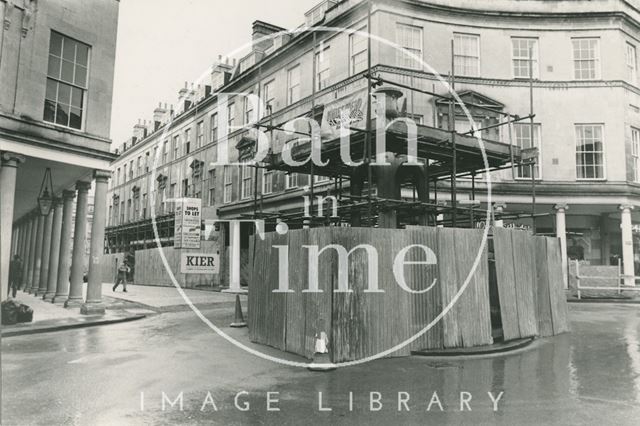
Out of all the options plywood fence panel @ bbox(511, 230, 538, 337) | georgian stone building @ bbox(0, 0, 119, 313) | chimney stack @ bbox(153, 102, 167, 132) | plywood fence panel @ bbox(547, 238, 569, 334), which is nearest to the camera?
plywood fence panel @ bbox(511, 230, 538, 337)

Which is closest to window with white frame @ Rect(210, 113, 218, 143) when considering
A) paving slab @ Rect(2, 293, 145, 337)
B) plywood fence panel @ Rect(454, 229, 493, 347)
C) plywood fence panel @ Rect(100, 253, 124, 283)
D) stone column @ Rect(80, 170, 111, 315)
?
plywood fence panel @ Rect(100, 253, 124, 283)

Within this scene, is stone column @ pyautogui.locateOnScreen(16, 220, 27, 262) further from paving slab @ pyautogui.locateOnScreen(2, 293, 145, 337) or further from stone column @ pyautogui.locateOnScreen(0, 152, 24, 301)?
stone column @ pyautogui.locateOnScreen(0, 152, 24, 301)

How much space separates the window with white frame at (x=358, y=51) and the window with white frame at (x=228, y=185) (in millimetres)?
11941

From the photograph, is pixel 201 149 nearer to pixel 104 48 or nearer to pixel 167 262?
pixel 167 262

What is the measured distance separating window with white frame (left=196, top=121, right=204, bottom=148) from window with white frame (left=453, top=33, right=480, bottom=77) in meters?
19.3

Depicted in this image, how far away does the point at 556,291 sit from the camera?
38.8 ft

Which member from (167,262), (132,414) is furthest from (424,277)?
(167,262)

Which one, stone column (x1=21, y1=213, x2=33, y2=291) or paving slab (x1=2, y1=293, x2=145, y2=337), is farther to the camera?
stone column (x1=21, y1=213, x2=33, y2=291)

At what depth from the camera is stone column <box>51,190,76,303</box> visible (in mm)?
17812

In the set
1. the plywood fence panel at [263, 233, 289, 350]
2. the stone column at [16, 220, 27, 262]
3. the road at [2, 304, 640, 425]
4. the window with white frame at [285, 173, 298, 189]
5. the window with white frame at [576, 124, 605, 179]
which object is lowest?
the road at [2, 304, 640, 425]

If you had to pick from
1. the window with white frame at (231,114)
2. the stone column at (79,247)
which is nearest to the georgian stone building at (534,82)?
the window with white frame at (231,114)

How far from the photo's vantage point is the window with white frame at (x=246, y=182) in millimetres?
28914

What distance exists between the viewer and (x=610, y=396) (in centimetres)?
634

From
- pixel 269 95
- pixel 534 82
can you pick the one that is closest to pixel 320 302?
pixel 534 82
